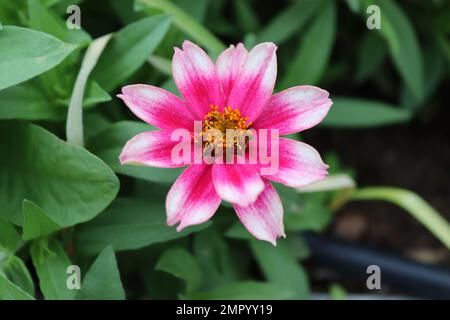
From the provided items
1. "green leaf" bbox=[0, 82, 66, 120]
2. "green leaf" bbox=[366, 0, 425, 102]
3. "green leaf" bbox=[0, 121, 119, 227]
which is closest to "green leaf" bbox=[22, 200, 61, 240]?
"green leaf" bbox=[0, 121, 119, 227]

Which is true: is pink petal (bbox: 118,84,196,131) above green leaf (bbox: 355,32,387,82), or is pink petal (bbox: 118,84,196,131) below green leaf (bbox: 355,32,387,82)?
below

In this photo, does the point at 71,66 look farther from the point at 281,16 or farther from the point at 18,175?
the point at 281,16

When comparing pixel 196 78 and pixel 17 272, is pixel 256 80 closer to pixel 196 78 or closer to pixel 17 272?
pixel 196 78

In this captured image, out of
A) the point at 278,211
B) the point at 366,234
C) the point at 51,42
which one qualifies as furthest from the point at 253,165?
the point at 366,234

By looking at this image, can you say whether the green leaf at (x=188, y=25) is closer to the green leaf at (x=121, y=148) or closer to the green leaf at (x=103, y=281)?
the green leaf at (x=121, y=148)

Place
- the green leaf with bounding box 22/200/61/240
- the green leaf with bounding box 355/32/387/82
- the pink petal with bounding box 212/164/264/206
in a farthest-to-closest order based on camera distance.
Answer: the green leaf with bounding box 355/32/387/82 → the green leaf with bounding box 22/200/61/240 → the pink petal with bounding box 212/164/264/206

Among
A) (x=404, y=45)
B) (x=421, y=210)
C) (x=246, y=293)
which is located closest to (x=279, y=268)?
(x=246, y=293)

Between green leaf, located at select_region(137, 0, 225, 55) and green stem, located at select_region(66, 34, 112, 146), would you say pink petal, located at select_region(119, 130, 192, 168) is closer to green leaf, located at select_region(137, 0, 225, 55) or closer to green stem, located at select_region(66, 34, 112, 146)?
green stem, located at select_region(66, 34, 112, 146)

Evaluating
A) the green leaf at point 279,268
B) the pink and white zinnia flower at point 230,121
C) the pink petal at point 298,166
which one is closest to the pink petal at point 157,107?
the pink and white zinnia flower at point 230,121
